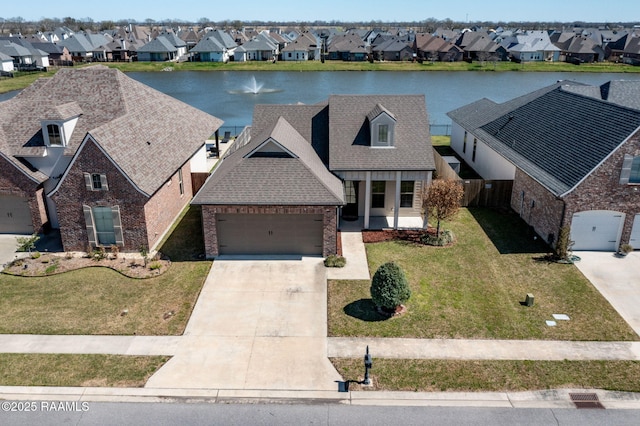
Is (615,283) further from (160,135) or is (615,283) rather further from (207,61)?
(207,61)

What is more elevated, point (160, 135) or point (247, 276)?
point (160, 135)

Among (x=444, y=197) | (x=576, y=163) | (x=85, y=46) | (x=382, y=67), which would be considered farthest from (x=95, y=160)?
(x=85, y=46)

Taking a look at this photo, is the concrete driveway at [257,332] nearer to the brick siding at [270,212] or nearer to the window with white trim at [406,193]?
the brick siding at [270,212]

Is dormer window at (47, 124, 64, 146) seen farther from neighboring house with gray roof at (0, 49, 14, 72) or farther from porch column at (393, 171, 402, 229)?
neighboring house with gray roof at (0, 49, 14, 72)

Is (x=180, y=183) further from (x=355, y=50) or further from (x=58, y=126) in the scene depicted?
(x=355, y=50)

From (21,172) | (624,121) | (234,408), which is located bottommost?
(234,408)

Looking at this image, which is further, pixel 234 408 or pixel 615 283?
pixel 615 283

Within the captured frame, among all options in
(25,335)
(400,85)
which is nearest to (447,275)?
(25,335)

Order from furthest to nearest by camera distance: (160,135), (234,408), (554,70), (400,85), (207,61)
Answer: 1. (207,61)
2. (554,70)
3. (400,85)
4. (160,135)
5. (234,408)

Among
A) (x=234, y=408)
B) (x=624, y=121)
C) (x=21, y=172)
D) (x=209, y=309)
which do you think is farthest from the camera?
(x=21, y=172)
